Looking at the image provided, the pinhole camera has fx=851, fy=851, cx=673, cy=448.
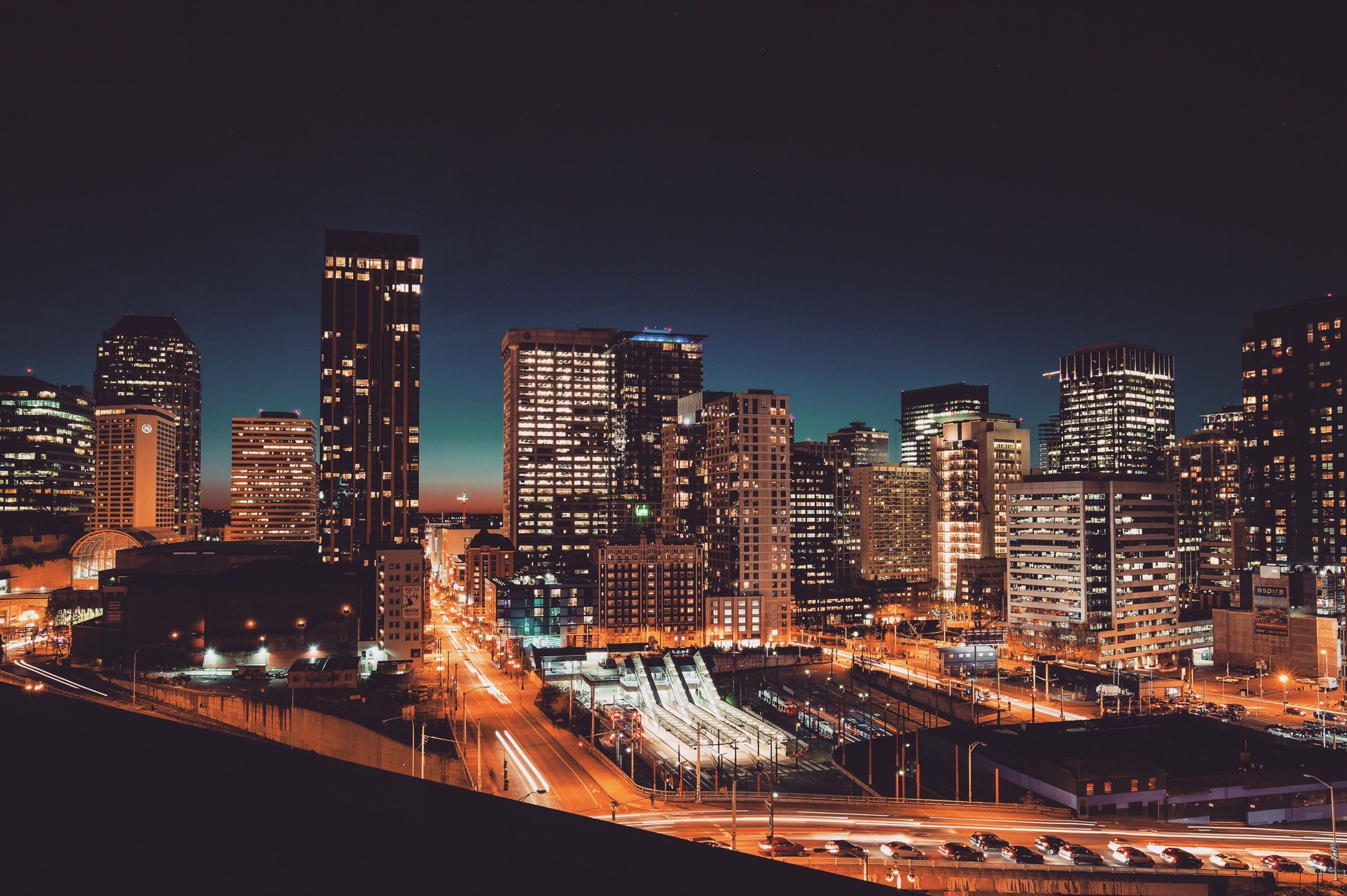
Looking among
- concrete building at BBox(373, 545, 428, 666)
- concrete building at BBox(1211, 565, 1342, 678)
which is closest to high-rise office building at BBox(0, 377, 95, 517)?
concrete building at BBox(373, 545, 428, 666)

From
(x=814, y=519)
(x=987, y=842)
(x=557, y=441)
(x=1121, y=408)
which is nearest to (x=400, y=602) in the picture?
(x=987, y=842)

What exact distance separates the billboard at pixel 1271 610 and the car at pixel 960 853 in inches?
2479

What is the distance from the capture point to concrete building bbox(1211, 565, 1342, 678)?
71438 mm

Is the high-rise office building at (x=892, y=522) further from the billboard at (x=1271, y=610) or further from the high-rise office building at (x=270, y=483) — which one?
the high-rise office building at (x=270, y=483)

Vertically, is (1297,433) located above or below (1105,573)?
above

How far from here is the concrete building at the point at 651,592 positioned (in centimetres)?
9025

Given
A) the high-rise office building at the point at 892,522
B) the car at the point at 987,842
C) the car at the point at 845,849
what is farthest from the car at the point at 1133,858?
the high-rise office building at the point at 892,522

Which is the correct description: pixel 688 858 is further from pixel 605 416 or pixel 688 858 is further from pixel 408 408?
pixel 605 416

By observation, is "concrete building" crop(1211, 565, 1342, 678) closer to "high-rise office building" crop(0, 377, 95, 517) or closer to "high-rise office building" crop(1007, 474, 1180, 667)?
"high-rise office building" crop(1007, 474, 1180, 667)

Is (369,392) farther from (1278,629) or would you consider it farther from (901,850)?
(1278,629)

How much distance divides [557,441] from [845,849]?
434ft

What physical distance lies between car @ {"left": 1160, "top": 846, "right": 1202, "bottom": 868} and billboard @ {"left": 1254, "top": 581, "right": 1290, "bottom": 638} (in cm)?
5753

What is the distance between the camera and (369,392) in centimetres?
12019

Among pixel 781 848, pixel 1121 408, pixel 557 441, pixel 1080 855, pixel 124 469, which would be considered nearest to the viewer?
pixel 781 848
